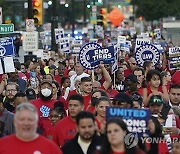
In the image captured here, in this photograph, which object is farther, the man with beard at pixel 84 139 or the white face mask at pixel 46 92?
the white face mask at pixel 46 92

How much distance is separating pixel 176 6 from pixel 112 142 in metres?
69.9

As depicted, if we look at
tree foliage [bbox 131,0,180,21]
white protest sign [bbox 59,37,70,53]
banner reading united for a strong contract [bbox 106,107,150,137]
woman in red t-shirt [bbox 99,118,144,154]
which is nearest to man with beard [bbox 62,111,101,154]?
banner reading united for a strong contract [bbox 106,107,150,137]

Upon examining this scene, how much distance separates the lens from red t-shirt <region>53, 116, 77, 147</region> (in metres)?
9.56

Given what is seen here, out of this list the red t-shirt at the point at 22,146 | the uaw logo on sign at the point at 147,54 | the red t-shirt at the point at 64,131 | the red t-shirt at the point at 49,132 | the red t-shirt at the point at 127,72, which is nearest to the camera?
the red t-shirt at the point at 22,146

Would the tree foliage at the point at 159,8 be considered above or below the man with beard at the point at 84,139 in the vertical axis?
above

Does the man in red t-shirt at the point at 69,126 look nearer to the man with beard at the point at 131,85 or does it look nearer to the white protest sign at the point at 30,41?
the man with beard at the point at 131,85

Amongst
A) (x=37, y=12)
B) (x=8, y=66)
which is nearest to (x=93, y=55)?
(x=8, y=66)

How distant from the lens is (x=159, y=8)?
7681 centimetres

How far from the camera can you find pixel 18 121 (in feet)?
23.7

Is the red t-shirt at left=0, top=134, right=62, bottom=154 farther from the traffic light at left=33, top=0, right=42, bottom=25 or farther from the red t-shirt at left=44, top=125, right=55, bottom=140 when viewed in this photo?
the traffic light at left=33, top=0, right=42, bottom=25

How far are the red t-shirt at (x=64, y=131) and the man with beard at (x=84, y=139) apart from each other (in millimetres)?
1242

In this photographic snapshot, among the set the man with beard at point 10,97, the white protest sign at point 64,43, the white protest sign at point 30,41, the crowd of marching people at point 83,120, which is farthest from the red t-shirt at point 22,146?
the white protest sign at point 64,43

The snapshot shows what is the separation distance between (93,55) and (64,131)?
6.63m

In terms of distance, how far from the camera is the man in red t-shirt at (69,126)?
9570 mm
